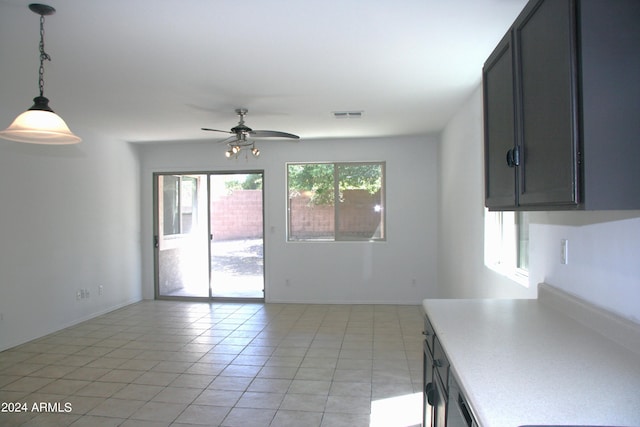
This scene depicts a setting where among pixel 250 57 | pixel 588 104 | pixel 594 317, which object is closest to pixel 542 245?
pixel 594 317

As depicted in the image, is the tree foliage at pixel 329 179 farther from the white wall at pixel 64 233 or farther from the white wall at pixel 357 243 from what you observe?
the white wall at pixel 64 233

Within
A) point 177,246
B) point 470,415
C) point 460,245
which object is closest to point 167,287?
point 177,246

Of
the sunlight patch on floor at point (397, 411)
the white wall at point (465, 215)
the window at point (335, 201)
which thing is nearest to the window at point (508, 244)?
the white wall at point (465, 215)

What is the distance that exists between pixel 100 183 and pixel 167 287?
6.58 ft

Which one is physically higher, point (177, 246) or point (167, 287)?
point (177, 246)

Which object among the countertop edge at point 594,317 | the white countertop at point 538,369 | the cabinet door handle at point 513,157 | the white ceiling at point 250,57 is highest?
the white ceiling at point 250,57

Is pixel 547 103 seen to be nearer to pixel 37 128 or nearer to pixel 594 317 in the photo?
pixel 594 317

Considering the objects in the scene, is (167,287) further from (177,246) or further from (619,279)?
(619,279)

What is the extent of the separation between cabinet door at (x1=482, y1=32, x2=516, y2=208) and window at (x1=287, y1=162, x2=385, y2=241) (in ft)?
14.1

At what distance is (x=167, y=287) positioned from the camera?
21.9 ft

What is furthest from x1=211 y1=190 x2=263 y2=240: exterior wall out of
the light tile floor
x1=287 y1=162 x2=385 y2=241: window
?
the light tile floor

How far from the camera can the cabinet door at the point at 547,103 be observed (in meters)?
1.14

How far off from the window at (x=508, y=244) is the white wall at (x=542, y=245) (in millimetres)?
85

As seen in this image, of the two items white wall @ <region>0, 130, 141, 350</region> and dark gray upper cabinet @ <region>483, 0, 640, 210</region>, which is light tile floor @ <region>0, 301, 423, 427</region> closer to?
white wall @ <region>0, 130, 141, 350</region>
